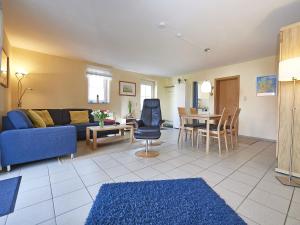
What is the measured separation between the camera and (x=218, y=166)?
2.32m

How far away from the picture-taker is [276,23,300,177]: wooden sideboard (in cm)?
197

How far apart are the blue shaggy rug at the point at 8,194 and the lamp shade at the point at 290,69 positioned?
10.6 ft

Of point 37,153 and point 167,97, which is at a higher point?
point 167,97

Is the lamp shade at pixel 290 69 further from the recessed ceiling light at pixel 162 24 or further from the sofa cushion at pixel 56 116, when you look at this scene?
the sofa cushion at pixel 56 116

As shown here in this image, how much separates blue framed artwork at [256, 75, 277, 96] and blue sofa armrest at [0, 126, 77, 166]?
4.83 meters

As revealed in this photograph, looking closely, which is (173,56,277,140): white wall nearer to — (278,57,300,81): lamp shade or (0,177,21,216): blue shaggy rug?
(278,57,300,81): lamp shade

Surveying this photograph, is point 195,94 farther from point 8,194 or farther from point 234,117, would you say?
point 8,194

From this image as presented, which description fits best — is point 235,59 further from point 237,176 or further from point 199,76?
point 237,176

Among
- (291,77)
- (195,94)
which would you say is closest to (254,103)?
(195,94)

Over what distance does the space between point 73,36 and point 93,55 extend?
1109 millimetres

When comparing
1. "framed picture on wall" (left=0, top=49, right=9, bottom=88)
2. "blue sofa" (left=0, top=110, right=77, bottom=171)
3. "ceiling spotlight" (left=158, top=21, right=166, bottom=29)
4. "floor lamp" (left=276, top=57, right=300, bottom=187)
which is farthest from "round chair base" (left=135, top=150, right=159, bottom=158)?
"framed picture on wall" (left=0, top=49, right=9, bottom=88)

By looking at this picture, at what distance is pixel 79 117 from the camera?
13.6 ft

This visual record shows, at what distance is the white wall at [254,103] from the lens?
404cm

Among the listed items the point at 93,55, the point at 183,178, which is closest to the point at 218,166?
the point at 183,178
